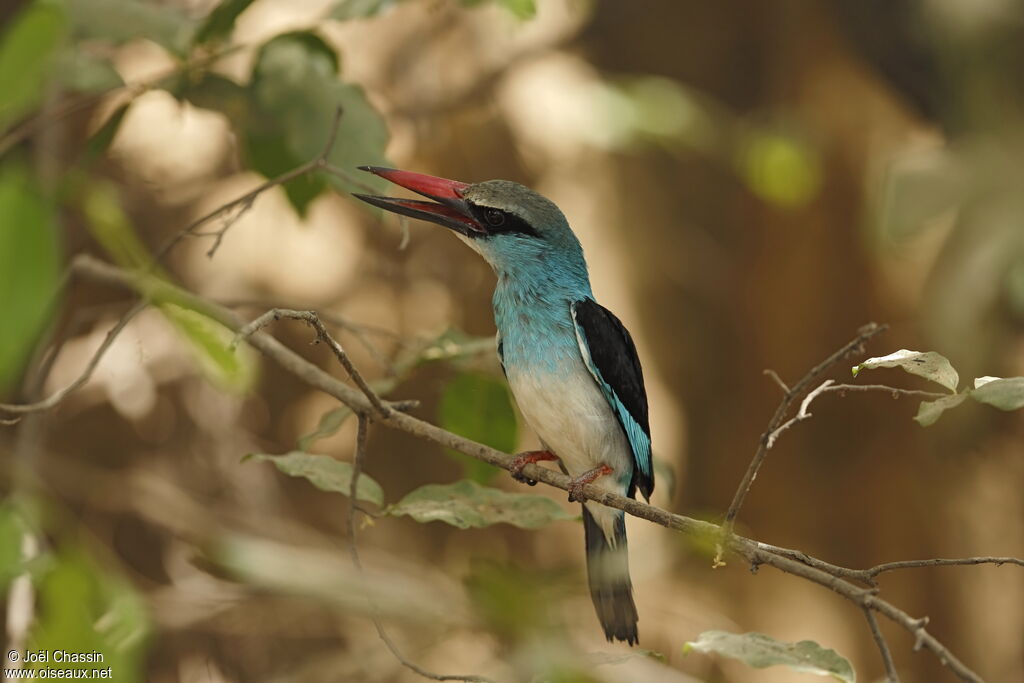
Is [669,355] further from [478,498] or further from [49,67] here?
[49,67]

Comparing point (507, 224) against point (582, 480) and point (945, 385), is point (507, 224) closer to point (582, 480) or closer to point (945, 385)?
point (582, 480)

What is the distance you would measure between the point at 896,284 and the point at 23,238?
420 centimetres

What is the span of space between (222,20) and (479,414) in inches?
36.6

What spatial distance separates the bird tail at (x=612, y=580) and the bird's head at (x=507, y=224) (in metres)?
0.59

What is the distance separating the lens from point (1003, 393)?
149 centimetres

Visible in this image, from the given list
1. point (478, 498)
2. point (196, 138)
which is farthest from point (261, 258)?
point (478, 498)

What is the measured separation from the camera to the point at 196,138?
375 centimetres

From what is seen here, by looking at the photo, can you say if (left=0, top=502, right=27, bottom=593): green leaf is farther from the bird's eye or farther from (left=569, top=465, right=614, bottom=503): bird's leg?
the bird's eye

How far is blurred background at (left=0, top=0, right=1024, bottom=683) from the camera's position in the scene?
303 centimetres

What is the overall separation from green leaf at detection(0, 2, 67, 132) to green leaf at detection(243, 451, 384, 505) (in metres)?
1.06

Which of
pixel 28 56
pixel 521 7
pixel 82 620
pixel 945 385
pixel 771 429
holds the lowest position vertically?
pixel 82 620

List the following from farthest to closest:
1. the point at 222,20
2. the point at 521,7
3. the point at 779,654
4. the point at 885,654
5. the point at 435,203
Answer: the point at 435,203 < the point at 222,20 < the point at 521,7 < the point at 779,654 < the point at 885,654

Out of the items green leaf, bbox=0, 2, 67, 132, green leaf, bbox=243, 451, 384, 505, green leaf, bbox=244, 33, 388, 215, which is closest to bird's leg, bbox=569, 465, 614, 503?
green leaf, bbox=243, 451, 384, 505

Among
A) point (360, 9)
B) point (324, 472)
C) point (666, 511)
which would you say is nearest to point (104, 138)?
point (360, 9)
